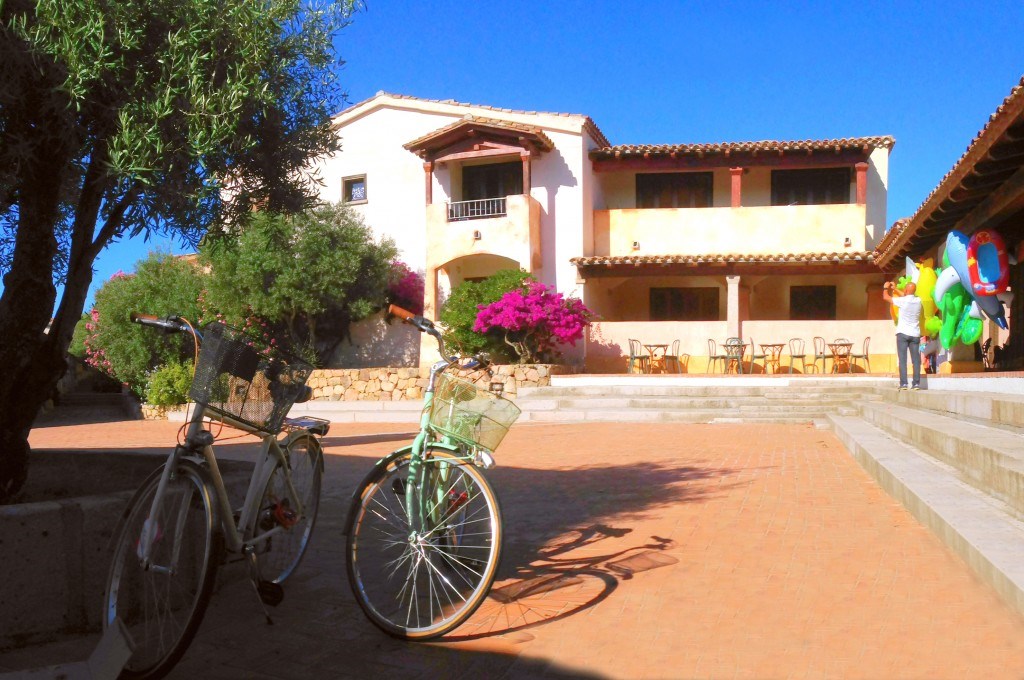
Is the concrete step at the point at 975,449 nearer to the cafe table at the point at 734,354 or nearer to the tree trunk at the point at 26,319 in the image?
the tree trunk at the point at 26,319

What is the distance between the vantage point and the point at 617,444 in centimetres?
1069

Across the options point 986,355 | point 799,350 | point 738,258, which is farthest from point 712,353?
point 986,355

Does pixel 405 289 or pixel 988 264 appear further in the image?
pixel 405 289

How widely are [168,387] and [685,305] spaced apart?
1402cm

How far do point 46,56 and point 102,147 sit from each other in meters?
0.56

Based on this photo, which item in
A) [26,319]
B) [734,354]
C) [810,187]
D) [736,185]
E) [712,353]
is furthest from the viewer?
[810,187]

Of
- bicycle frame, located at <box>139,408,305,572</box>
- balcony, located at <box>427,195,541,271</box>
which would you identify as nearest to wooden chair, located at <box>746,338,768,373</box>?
balcony, located at <box>427,195,541,271</box>

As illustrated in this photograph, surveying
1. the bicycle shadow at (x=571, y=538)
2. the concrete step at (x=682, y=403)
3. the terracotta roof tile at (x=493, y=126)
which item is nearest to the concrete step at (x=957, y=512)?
the bicycle shadow at (x=571, y=538)

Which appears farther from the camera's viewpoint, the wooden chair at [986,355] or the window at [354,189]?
the window at [354,189]

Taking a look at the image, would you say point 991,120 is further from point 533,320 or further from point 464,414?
point 533,320

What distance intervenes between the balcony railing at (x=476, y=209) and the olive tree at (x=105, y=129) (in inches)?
681

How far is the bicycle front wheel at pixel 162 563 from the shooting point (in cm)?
297

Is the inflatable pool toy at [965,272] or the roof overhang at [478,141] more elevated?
the roof overhang at [478,141]

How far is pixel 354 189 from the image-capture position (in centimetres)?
2417
